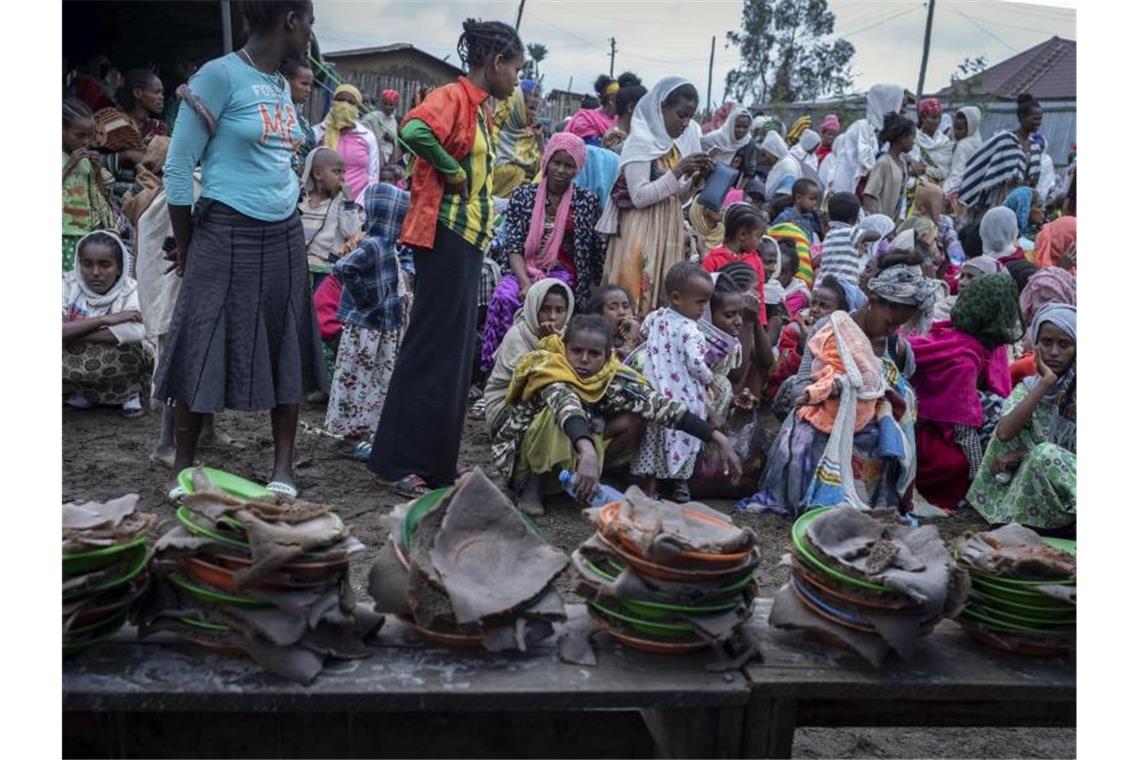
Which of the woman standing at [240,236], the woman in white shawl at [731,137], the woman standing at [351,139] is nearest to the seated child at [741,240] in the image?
the woman standing at [240,236]

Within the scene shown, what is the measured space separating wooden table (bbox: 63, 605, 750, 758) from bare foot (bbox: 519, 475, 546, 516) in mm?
2146

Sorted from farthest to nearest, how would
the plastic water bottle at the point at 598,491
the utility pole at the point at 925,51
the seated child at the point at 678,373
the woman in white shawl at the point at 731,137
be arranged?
the utility pole at the point at 925,51 < the woman in white shawl at the point at 731,137 < the seated child at the point at 678,373 < the plastic water bottle at the point at 598,491

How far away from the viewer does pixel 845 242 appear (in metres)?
7.11

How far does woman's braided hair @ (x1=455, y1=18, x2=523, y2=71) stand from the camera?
4.01m

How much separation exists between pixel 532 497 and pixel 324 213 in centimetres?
250

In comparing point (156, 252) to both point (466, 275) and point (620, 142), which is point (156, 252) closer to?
point (466, 275)

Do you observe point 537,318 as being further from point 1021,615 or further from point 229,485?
point 1021,615

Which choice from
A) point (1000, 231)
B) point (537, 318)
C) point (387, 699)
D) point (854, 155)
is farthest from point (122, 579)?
point (854, 155)

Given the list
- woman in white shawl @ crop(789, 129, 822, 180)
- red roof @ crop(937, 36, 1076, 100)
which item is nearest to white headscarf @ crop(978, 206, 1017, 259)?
woman in white shawl @ crop(789, 129, 822, 180)

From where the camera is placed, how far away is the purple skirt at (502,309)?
5.79 meters

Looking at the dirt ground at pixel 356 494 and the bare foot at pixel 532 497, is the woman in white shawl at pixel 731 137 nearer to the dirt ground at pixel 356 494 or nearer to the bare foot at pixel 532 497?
the dirt ground at pixel 356 494

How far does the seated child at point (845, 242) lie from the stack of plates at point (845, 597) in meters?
4.61

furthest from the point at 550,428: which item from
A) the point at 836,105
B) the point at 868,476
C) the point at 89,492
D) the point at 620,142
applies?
the point at 836,105

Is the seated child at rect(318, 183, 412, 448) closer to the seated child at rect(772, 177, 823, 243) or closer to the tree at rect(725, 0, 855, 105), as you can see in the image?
the seated child at rect(772, 177, 823, 243)
